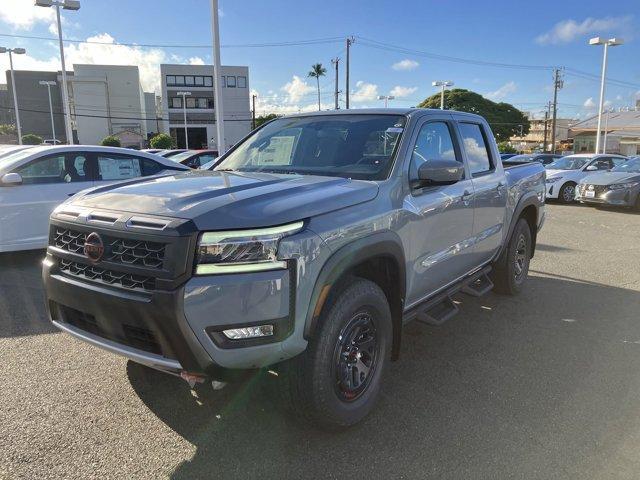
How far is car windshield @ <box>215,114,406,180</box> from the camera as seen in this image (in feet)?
11.5

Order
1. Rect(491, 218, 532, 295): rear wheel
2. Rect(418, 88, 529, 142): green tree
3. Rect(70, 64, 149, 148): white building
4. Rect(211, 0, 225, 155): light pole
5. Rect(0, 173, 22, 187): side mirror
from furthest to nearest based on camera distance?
Rect(70, 64, 149, 148): white building, Rect(418, 88, 529, 142): green tree, Rect(211, 0, 225, 155): light pole, Rect(0, 173, 22, 187): side mirror, Rect(491, 218, 532, 295): rear wheel

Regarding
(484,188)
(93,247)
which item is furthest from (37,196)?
(484,188)

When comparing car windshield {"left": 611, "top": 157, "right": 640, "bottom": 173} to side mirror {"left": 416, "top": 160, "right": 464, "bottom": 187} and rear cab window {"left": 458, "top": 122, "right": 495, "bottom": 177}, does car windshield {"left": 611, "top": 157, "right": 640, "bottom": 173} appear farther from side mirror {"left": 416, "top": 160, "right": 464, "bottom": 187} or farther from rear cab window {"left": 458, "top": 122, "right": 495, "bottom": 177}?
side mirror {"left": 416, "top": 160, "right": 464, "bottom": 187}

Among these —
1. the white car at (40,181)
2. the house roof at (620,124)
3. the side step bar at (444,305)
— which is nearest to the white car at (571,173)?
the side step bar at (444,305)

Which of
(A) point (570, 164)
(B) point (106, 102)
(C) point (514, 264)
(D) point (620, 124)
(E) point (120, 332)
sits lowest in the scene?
(C) point (514, 264)

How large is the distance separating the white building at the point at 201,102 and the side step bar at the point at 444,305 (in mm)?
63901

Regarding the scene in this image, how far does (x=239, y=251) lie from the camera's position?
2400 mm

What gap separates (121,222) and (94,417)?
1.38 metres

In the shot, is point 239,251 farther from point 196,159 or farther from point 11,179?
point 196,159

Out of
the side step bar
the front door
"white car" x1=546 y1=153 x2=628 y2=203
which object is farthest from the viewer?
"white car" x1=546 y1=153 x2=628 y2=203

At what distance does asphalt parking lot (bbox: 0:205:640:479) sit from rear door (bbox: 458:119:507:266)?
0.79m

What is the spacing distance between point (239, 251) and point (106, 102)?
77.2m

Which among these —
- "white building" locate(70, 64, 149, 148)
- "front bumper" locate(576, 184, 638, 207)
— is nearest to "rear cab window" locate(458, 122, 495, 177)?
"front bumper" locate(576, 184, 638, 207)

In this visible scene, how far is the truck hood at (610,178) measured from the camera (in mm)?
13289
